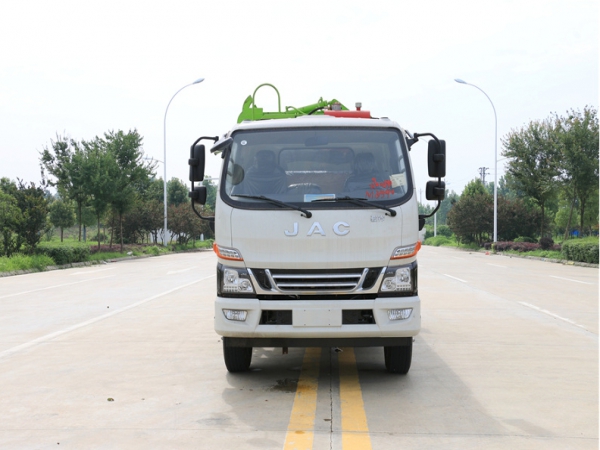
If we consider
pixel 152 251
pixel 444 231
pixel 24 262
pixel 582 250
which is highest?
pixel 444 231

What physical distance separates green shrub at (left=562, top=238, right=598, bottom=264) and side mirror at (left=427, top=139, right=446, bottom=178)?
2386 centimetres

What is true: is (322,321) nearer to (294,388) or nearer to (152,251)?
(294,388)

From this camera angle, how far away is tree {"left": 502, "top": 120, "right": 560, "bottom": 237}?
39.5 m

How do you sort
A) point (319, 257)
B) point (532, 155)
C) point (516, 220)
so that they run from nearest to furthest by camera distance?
1. point (319, 257)
2. point (532, 155)
3. point (516, 220)

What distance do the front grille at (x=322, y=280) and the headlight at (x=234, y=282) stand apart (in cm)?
20

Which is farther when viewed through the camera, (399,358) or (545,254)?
(545,254)

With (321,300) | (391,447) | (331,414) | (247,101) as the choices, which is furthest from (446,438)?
(247,101)

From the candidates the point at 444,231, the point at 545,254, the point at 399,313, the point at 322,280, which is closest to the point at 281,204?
the point at 322,280

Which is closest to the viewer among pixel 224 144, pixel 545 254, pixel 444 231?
pixel 224 144

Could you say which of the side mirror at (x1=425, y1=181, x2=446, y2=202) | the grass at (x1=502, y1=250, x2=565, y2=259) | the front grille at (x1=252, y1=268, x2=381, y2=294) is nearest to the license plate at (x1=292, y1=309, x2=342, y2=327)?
the front grille at (x1=252, y1=268, x2=381, y2=294)

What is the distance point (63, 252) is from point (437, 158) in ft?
79.9

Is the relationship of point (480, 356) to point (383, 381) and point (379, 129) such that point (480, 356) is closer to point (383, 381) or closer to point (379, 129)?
point (383, 381)

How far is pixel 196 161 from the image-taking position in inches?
250

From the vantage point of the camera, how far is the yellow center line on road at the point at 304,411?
14.3ft
